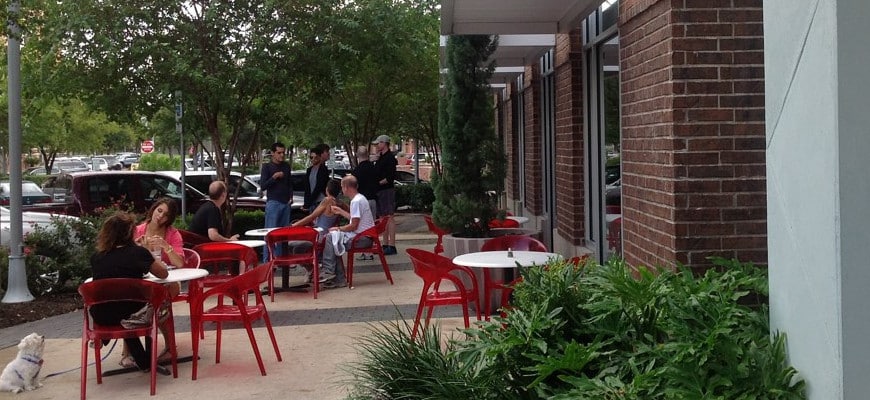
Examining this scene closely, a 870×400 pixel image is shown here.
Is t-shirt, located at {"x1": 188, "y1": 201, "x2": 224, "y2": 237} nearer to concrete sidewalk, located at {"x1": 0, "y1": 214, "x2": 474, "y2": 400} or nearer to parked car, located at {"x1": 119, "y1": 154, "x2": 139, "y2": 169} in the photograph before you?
concrete sidewalk, located at {"x1": 0, "y1": 214, "x2": 474, "y2": 400}

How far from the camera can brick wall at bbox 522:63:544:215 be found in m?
13.8

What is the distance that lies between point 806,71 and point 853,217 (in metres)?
0.61

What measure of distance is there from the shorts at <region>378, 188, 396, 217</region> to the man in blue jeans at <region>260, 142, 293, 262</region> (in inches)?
104

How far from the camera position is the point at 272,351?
7660 mm

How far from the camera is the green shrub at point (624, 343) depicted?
3.56 metres

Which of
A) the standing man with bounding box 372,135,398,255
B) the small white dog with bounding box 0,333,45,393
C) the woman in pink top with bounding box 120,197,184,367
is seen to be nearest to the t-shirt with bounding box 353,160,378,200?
the standing man with bounding box 372,135,398,255

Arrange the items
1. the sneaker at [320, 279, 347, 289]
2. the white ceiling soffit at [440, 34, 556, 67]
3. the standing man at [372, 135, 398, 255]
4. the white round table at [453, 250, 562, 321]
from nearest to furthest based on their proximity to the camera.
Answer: the white round table at [453, 250, 562, 321]
the sneaker at [320, 279, 347, 289]
the white ceiling soffit at [440, 34, 556, 67]
the standing man at [372, 135, 398, 255]

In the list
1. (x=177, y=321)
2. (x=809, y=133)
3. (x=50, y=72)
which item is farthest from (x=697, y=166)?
(x=50, y=72)

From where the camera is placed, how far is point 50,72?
12.7m

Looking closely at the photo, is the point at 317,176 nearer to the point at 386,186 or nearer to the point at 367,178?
the point at 367,178

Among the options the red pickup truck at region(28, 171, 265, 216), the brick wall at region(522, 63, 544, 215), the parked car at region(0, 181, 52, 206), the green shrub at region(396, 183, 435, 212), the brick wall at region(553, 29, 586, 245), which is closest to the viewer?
the brick wall at region(553, 29, 586, 245)

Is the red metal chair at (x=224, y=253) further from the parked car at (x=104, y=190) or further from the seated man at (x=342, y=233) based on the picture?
the parked car at (x=104, y=190)

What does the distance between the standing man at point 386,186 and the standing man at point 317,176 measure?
0.97m

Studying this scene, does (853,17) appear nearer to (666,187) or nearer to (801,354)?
(801,354)
